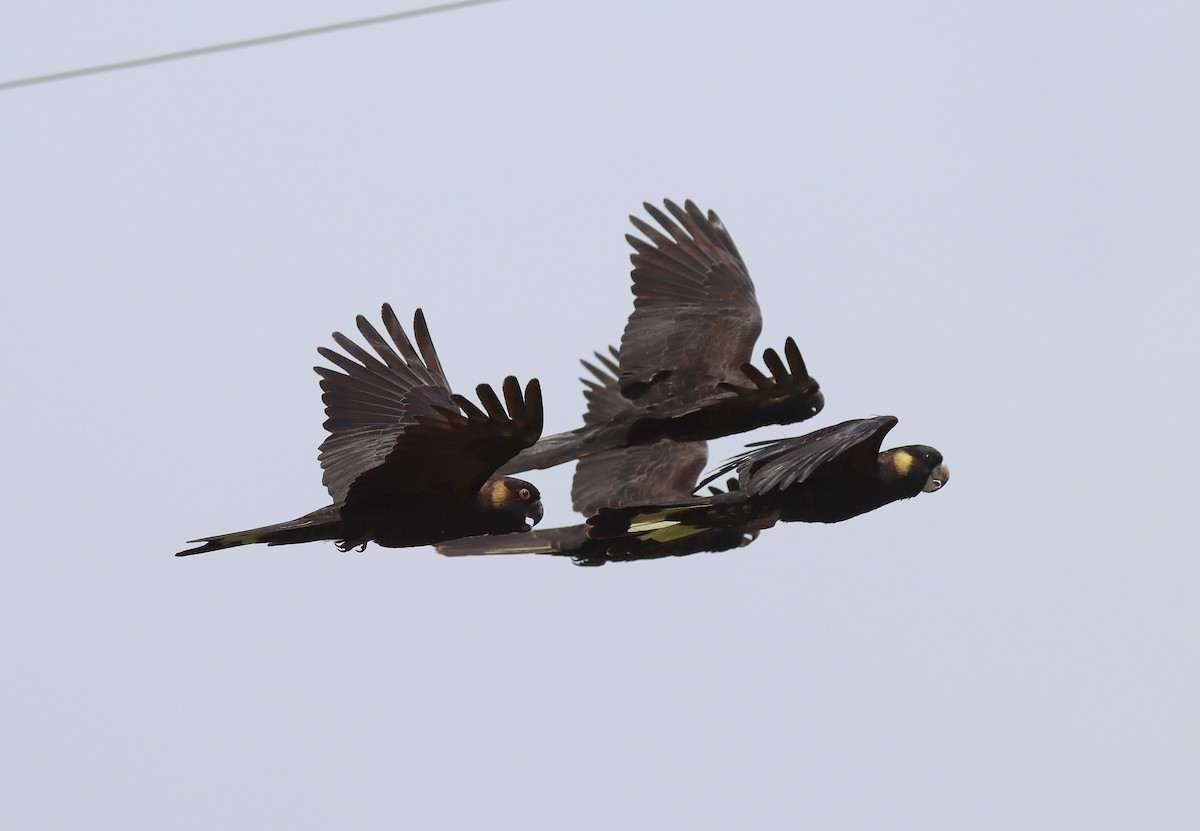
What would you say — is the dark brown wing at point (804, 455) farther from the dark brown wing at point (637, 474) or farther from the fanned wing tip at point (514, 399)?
the dark brown wing at point (637, 474)

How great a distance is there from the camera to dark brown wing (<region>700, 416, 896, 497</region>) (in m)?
10.4

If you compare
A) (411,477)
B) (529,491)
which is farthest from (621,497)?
(411,477)

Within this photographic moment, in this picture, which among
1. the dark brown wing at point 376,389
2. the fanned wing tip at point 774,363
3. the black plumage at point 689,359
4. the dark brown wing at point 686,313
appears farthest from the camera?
the dark brown wing at point 686,313

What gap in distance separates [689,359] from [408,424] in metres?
2.64

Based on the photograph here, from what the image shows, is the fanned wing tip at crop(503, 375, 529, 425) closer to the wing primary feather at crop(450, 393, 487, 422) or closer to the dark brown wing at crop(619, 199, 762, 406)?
the wing primary feather at crop(450, 393, 487, 422)

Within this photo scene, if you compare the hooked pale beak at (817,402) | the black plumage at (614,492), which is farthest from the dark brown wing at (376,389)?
the hooked pale beak at (817,402)

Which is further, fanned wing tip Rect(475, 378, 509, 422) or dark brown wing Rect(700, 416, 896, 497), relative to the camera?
dark brown wing Rect(700, 416, 896, 497)

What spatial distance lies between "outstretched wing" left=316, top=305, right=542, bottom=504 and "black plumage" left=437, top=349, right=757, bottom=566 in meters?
0.75

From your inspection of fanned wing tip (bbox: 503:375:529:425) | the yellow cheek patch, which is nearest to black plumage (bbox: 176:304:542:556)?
fanned wing tip (bbox: 503:375:529:425)

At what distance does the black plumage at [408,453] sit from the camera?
998cm

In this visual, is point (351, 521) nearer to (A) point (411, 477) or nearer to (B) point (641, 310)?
Result: (A) point (411, 477)

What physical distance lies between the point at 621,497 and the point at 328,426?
2.93 m

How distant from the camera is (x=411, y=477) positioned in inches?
412

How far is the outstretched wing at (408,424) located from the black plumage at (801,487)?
831mm
